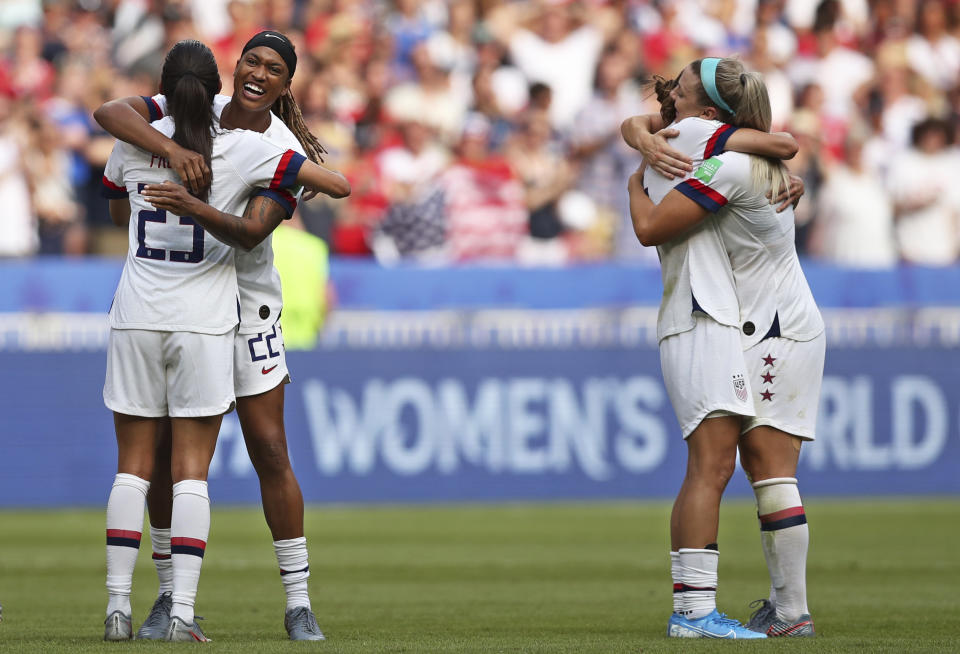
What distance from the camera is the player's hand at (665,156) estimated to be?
20.0ft

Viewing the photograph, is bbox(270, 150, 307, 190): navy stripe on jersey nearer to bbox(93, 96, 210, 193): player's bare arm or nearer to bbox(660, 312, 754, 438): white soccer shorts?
bbox(93, 96, 210, 193): player's bare arm

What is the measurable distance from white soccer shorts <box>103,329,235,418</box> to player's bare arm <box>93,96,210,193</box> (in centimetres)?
55

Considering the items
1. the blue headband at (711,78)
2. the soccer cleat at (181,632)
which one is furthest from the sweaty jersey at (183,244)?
the blue headband at (711,78)

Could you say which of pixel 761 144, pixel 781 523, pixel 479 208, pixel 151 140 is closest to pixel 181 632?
pixel 151 140

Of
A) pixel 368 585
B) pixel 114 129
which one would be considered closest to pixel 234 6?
pixel 368 585

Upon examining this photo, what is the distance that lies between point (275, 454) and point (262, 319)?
20.0 inches

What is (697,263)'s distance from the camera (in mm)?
6172

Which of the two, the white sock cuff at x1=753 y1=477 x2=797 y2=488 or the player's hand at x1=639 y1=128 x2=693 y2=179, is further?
the white sock cuff at x1=753 y1=477 x2=797 y2=488

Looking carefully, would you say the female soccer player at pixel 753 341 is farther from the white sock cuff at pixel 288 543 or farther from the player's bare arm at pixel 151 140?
the player's bare arm at pixel 151 140

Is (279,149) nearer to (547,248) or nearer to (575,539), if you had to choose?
(575,539)

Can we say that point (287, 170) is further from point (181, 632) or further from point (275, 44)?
point (181, 632)

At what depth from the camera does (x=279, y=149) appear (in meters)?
5.93

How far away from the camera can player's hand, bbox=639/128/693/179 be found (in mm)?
6109

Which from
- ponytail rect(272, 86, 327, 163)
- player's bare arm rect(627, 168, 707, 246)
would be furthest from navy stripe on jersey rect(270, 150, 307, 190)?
player's bare arm rect(627, 168, 707, 246)
